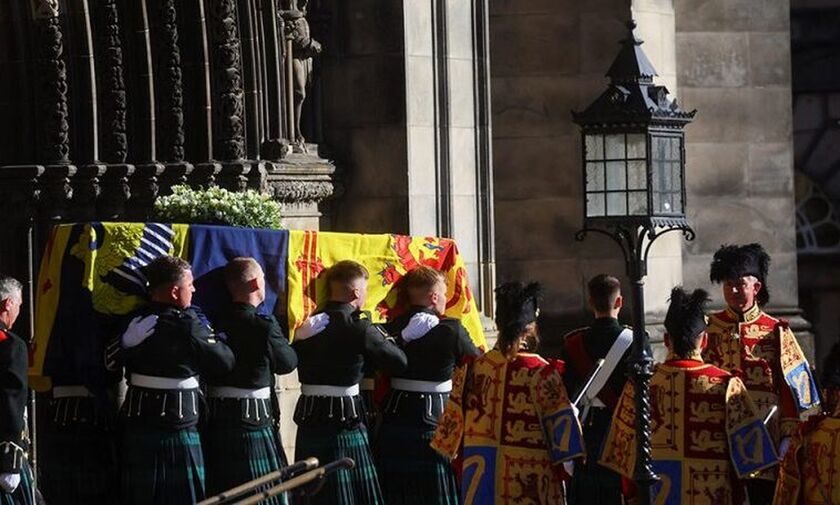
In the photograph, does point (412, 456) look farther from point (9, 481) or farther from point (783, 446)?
point (9, 481)

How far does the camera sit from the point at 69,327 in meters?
14.4

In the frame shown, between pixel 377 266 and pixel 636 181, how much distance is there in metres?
1.99

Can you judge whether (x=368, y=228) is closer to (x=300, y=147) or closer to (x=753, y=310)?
(x=300, y=147)

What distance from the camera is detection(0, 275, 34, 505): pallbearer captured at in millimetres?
13711

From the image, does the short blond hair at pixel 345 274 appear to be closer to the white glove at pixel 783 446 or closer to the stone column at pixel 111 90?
the stone column at pixel 111 90

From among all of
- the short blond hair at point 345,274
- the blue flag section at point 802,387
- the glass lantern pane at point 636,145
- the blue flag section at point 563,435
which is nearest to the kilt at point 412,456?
the short blond hair at point 345,274

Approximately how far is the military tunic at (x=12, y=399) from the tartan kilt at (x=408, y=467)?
2.39 m

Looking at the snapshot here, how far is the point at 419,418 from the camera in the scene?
15.4 m

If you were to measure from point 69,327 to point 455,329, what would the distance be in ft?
6.86

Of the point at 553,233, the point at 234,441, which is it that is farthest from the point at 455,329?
the point at 553,233

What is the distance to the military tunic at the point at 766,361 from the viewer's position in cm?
1556

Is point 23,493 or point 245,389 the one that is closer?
point 23,493

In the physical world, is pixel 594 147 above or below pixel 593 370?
above

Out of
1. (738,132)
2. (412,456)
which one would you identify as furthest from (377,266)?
(738,132)
